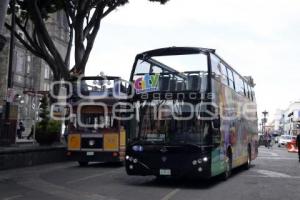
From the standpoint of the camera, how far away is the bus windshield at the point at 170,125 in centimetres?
1479

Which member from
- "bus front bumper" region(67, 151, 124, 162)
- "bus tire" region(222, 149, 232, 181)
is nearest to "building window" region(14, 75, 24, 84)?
"bus front bumper" region(67, 151, 124, 162)

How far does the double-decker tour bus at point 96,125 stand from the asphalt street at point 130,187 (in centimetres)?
292

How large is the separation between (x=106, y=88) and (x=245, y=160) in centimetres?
651

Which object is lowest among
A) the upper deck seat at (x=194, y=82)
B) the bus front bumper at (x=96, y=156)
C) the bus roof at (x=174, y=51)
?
the bus front bumper at (x=96, y=156)

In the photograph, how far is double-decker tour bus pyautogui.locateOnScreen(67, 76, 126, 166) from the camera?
72.9 ft

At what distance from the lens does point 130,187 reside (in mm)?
14688

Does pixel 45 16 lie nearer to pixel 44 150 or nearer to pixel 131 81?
pixel 44 150

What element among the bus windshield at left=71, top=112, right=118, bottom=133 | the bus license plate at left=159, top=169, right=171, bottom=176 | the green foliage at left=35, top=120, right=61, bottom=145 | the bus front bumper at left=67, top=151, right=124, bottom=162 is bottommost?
the bus license plate at left=159, top=169, right=171, bottom=176

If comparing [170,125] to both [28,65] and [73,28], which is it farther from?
[28,65]

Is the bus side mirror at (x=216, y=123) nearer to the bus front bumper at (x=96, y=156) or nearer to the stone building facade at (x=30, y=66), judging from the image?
the bus front bumper at (x=96, y=156)

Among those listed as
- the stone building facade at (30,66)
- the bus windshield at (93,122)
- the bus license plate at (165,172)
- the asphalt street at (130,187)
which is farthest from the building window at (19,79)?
the bus license plate at (165,172)

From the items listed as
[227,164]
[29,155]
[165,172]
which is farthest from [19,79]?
[165,172]

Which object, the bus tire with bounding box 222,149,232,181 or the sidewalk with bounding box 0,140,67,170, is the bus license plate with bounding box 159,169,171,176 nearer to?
the bus tire with bounding box 222,149,232,181

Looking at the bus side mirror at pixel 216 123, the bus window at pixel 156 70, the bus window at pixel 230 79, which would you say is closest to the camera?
the bus side mirror at pixel 216 123
